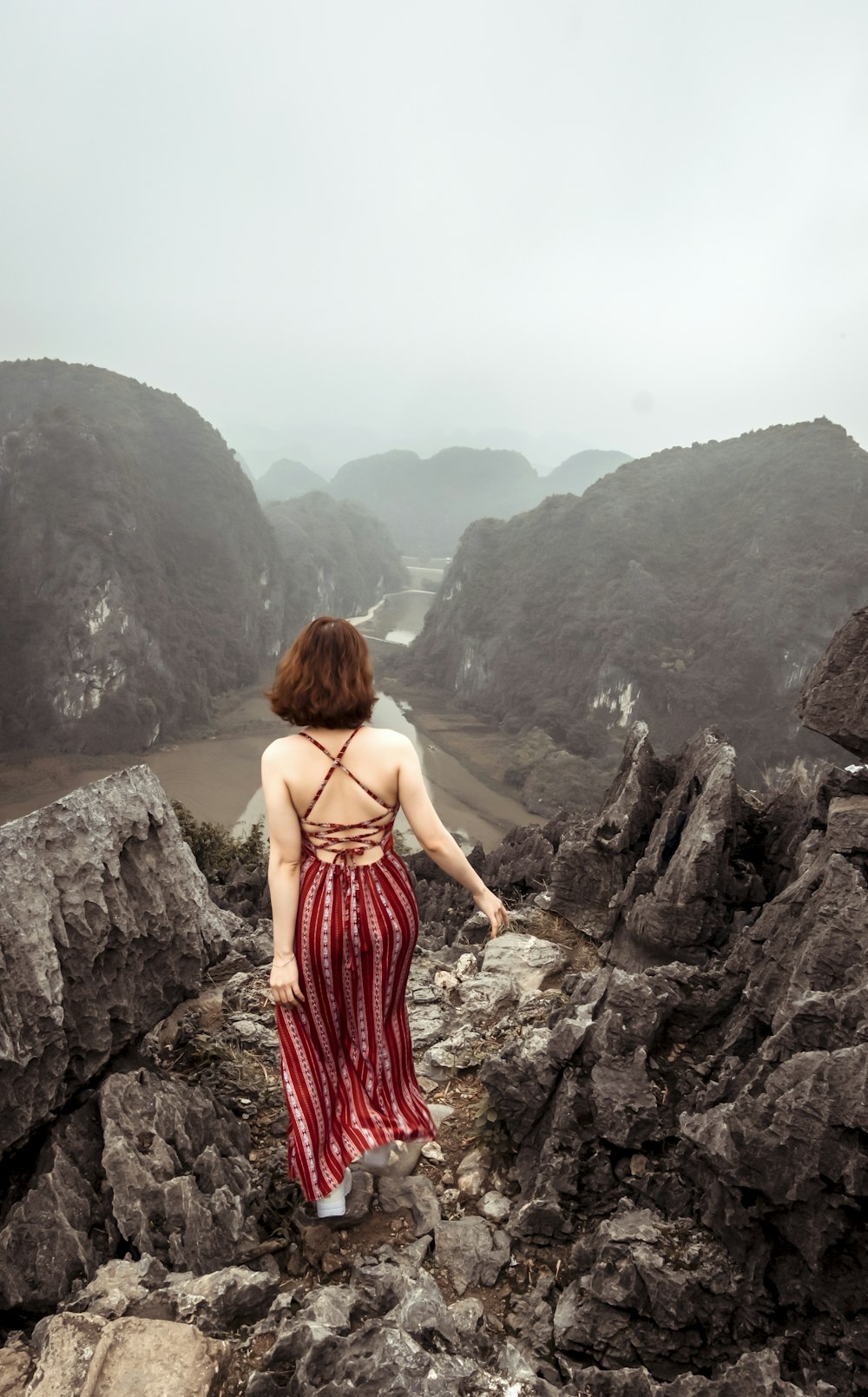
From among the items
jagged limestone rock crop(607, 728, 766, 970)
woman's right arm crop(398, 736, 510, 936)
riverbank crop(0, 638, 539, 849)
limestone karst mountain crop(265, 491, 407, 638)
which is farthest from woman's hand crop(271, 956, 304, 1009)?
limestone karst mountain crop(265, 491, 407, 638)

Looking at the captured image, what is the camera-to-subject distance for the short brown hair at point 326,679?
2.92 meters

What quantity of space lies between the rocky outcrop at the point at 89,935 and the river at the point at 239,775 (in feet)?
107

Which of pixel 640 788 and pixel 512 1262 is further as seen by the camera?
pixel 640 788

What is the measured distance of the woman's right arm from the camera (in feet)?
10.1

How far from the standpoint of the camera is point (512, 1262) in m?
3.00

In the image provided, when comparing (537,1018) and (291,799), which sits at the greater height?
(291,799)

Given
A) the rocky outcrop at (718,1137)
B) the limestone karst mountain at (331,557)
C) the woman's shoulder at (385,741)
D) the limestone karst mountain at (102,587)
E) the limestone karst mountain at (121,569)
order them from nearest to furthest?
1. the rocky outcrop at (718,1137)
2. the woman's shoulder at (385,741)
3. the limestone karst mountain at (102,587)
4. the limestone karst mountain at (121,569)
5. the limestone karst mountain at (331,557)

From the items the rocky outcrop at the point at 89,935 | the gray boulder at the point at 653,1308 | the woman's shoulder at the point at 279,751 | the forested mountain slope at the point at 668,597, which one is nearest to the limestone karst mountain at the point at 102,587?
the forested mountain slope at the point at 668,597

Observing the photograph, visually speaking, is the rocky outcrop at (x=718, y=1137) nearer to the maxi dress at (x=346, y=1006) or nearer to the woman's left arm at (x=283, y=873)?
the maxi dress at (x=346, y=1006)

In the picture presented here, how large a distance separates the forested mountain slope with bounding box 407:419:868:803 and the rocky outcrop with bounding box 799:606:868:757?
48242 mm

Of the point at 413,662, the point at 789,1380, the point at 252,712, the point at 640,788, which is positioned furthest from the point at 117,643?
the point at 789,1380

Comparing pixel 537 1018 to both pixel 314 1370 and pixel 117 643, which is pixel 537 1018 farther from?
pixel 117 643

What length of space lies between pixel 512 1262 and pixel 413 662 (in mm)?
85474

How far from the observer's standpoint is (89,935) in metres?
3.52
